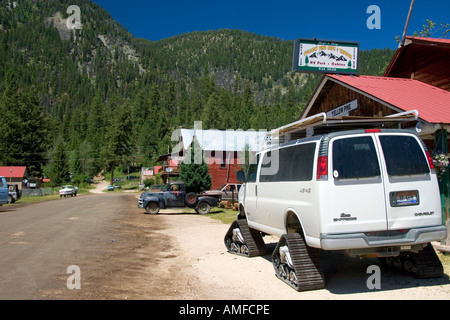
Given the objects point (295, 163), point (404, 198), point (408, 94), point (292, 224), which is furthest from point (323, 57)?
point (404, 198)

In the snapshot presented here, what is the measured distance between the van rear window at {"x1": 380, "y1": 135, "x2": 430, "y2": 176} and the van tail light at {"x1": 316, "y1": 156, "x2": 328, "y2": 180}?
95 cm

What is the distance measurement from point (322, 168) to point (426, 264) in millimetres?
2674

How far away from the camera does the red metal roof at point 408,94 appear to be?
10.0 m

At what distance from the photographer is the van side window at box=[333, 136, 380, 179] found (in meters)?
5.74

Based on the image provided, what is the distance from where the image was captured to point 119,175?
360 ft

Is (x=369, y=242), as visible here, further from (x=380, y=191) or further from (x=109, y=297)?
(x=109, y=297)

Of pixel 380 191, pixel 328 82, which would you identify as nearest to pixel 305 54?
pixel 328 82

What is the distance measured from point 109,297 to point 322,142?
4.04 metres

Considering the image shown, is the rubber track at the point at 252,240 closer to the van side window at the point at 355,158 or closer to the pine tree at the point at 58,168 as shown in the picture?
the van side window at the point at 355,158

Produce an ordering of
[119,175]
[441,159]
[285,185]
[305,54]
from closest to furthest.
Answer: [285,185] < [441,159] < [305,54] < [119,175]

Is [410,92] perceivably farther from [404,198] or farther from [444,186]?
[404,198]

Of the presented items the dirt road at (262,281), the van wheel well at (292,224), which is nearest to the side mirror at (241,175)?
the dirt road at (262,281)

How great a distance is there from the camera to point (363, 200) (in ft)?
18.6
